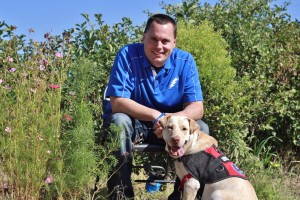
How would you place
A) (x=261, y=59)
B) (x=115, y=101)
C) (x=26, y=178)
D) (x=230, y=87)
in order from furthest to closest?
(x=261, y=59) < (x=230, y=87) < (x=115, y=101) < (x=26, y=178)

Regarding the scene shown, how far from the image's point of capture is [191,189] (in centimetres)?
418

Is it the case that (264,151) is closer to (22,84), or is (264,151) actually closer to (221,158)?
(221,158)

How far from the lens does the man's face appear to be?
15.3ft

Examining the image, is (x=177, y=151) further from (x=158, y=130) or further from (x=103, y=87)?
(x=103, y=87)

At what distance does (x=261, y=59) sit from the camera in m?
6.53

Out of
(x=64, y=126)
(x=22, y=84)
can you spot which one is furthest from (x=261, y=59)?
(x=22, y=84)

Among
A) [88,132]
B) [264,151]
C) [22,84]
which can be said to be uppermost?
[22,84]

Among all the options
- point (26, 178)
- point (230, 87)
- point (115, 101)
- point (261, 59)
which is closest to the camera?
point (26, 178)

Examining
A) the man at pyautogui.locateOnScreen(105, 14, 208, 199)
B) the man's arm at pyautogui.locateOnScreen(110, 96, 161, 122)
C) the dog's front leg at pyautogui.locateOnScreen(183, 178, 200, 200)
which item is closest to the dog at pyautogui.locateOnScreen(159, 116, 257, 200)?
the dog's front leg at pyautogui.locateOnScreen(183, 178, 200, 200)

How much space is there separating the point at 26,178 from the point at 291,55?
4153 millimetres

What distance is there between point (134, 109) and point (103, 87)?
1416 millimetres

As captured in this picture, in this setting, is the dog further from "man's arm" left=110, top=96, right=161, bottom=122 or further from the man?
the man

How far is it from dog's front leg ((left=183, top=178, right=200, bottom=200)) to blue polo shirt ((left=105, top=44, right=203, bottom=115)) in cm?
82

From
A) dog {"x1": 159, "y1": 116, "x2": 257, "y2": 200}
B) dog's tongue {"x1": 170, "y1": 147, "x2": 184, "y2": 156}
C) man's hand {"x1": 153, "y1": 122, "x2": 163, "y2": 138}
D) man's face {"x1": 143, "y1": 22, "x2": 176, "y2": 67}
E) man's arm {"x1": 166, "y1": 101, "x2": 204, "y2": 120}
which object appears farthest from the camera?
man's face {"x1": 143, "y1": 22, "x2": 176, "y2": 67}
